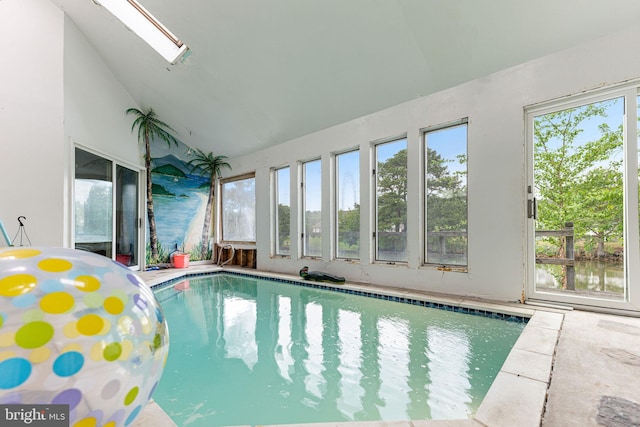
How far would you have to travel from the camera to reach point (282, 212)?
5816 mm

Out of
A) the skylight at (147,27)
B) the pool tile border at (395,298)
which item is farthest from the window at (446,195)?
the skylight at (147,27)

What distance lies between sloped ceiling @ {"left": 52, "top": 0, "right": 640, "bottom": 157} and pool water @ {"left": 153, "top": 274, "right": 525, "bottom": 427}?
2.75 meters

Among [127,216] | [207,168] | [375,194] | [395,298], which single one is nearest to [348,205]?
[375,194]

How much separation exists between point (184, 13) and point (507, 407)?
4.76m

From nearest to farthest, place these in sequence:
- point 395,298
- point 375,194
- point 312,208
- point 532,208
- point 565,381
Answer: point 565,381 < point 532,208 < point 395,298 < point 375,194 < point 312,208

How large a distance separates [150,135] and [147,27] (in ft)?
8.28

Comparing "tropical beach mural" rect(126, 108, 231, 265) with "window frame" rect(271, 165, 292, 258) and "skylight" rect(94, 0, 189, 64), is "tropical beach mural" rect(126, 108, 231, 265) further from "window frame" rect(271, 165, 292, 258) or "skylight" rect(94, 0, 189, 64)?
"skylight" rect(94, 0, 189, 64)

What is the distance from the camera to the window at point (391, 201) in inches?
161

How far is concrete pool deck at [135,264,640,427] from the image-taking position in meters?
1.17

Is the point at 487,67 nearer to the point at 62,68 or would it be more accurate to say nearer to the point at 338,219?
the point at 338,219

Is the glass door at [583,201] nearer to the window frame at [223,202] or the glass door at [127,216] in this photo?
the window frame at [223,202]

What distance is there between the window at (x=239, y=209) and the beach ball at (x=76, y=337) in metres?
5.71

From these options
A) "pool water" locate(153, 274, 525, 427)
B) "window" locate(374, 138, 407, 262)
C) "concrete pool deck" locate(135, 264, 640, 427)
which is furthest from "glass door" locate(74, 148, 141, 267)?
"window" locate(374, 138, 407, 262)

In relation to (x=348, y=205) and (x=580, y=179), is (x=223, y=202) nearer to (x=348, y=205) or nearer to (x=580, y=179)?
(x=348, y=205)
